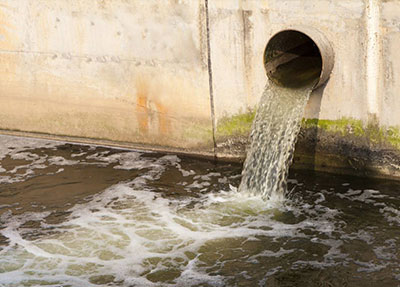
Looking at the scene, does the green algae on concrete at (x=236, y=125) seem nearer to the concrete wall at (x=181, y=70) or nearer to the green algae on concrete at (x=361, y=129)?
the concrete wall at (x=181, y=70)

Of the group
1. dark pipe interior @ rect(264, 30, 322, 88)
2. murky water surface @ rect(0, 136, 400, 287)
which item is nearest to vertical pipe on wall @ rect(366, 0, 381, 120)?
dark pipe interior @ rect(264, 30, 322, 88)

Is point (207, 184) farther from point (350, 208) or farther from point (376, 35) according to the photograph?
point (376, 35)

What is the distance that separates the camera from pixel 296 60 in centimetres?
824

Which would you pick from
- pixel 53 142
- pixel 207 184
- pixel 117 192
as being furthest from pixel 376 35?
pixel 53 142

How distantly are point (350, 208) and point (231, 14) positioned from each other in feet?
8.46

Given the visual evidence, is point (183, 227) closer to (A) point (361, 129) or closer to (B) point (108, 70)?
(A) point (361, 129)

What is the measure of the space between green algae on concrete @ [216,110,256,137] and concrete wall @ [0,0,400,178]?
0.5 inches

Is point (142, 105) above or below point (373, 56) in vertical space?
below

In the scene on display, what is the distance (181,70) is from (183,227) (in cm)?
239

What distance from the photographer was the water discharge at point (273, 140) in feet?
25.0

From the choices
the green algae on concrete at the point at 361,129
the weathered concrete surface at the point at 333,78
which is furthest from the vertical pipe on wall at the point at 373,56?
the green algae on concrete at the point at 361,129

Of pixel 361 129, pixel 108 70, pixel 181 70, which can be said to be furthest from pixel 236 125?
pixel 108 70

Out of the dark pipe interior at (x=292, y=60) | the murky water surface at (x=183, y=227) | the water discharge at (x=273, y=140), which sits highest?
the dark pipe interior at (x=292, y=60)

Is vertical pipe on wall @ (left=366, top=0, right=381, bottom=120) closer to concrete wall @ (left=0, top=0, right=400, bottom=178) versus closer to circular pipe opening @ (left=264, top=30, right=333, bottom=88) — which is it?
concrete wall @ (left=0, top=0, right=400, bottom=178)
